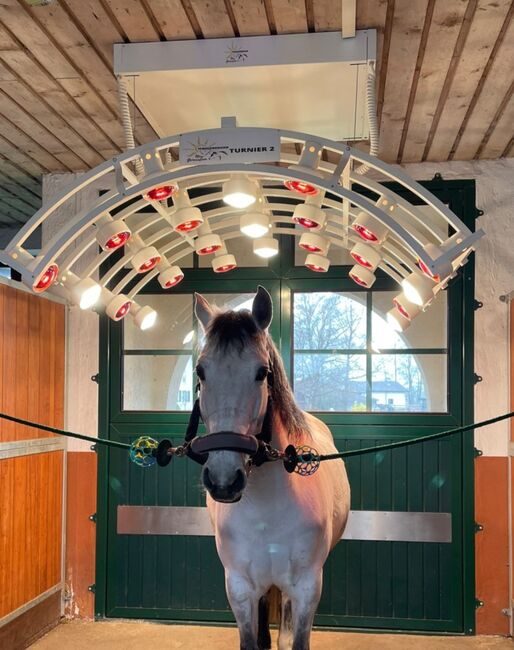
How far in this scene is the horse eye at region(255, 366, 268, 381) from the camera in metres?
2.13

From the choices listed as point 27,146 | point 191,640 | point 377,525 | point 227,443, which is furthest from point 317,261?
point 191,640

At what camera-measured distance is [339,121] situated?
3402mm

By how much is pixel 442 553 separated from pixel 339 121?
258 centimetres

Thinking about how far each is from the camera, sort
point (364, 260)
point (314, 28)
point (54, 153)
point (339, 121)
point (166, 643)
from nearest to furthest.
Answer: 1. point (314, 28)
2. point (364, 260)
3. point (339, 121)
4. point (166, 643)
5. point (54, 153)

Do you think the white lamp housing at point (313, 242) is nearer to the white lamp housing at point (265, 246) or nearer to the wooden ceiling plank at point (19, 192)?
the white lamp housing at point (265, 246)

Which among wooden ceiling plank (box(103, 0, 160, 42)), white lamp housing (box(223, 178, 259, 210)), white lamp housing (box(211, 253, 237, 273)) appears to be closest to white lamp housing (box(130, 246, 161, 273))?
white lamp housing (box(211, 253, 237, 273))

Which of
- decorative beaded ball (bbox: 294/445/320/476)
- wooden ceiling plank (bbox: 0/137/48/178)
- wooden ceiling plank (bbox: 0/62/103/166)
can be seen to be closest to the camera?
decorative beaded ball (bbox: 294/445/320/476)

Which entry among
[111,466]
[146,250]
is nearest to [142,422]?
[111,466]

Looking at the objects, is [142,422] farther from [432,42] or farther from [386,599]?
[432,42]

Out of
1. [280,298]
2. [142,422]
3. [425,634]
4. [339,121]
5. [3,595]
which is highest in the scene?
[339,121]

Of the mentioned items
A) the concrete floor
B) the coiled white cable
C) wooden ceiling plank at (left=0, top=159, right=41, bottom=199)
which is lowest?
the concrete floor

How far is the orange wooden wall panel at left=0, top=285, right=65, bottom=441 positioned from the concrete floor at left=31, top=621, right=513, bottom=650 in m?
1.17

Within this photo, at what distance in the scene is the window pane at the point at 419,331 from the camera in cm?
421

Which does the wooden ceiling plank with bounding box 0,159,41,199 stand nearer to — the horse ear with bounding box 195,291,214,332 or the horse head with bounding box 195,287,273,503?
the horse ear with bounding box 195,291,214,332
